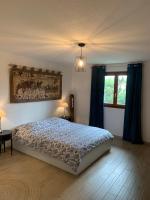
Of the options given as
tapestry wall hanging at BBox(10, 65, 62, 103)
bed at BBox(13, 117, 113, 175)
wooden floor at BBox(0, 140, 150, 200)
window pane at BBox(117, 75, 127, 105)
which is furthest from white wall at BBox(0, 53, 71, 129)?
window pane at BBox(117, 75, 127, 105)

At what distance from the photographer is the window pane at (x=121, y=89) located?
5.04 metres

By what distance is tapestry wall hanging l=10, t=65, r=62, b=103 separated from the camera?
403cm

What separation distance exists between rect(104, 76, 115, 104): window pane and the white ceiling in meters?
2.43

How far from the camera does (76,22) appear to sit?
198 cm

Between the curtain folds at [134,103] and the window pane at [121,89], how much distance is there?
27 cm

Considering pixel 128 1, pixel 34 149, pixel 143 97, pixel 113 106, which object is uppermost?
pixel 128 1

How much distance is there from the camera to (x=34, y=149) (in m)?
3.56

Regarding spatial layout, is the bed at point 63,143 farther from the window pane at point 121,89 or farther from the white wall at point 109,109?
the window pane at point 121,89

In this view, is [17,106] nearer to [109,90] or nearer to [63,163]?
[63,163]

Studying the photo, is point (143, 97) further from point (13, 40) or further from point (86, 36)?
point (13, 40)

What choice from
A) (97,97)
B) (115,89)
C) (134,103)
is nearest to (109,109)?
(97,97)

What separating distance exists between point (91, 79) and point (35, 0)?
162 inches

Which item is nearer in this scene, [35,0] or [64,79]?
[35,0]

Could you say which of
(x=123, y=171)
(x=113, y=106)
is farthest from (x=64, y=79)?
(x=123, y=171)
